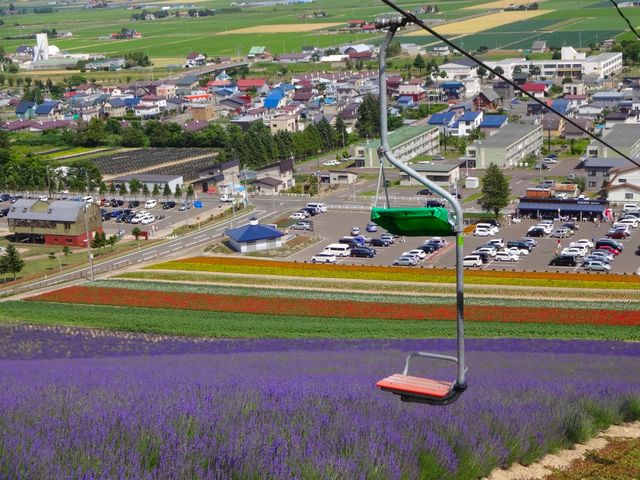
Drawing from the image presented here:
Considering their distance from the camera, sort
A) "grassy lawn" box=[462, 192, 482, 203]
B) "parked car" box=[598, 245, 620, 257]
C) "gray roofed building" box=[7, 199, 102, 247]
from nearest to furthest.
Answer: "parked car" box=[598, 245, 620, 257] → "gray roofed building" box=[7, 199, 102, 247] → "grassy lawn" box=[462, 192, 482, 203]

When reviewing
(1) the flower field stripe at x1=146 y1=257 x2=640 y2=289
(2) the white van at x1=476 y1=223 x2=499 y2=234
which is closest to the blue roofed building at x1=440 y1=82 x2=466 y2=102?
(2) the white van at x1=476 y1=223 x2=499 y2=234

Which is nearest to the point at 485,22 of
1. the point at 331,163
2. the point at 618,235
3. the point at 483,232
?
the point at 331,163

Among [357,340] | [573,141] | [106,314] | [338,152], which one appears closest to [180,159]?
[338,152]

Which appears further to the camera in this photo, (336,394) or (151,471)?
(336,394)

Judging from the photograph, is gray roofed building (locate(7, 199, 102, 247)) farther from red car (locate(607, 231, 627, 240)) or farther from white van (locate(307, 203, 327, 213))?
red car (locate(607, 231, 627, 240))

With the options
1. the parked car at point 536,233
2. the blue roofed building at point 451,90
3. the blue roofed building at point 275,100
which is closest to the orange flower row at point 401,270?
the parked car at point 536,233

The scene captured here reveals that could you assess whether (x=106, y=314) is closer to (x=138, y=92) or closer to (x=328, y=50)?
(x=138, y=92)

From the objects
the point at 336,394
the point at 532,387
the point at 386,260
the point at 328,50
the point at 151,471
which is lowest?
the point at 386,260
